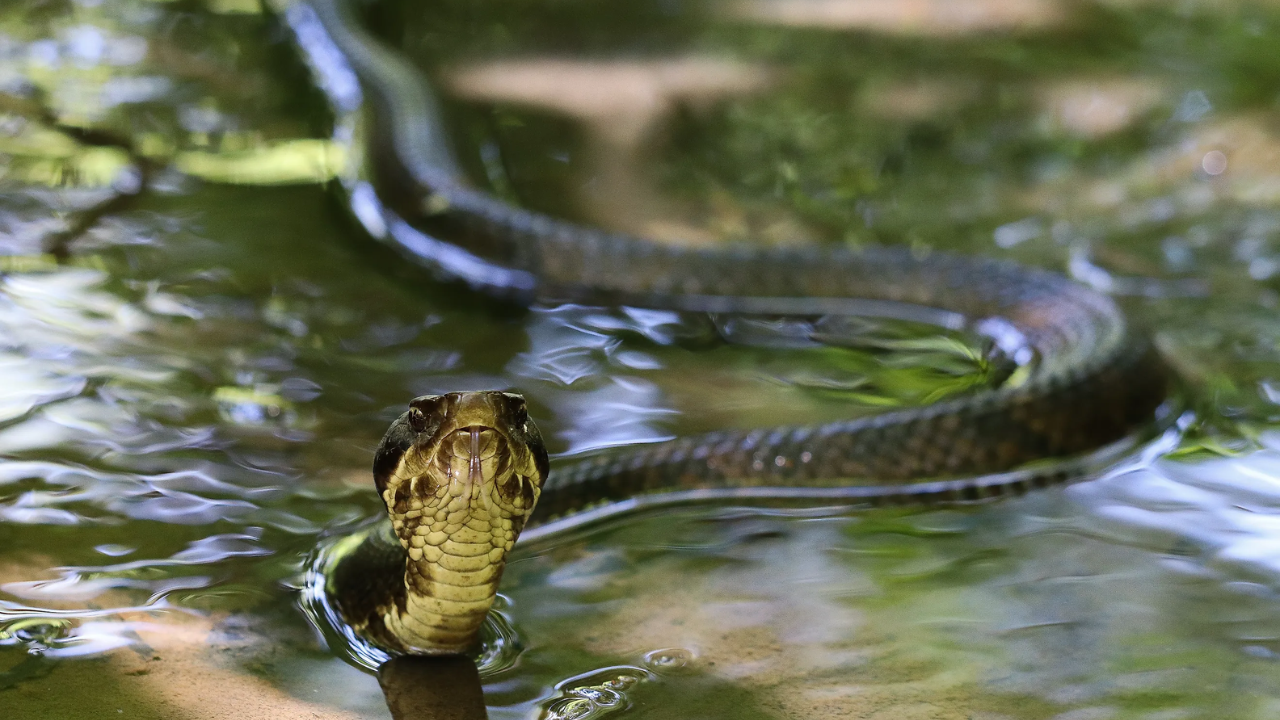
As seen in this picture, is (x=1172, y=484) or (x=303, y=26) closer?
(x=1172, y=484)

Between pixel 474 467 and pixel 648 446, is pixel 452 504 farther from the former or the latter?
pixel 648 446

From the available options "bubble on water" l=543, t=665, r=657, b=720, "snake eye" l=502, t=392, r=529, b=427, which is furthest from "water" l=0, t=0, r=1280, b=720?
"snake eye" l=502, t=392, r=529, b=427

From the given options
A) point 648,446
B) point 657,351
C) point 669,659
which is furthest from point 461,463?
point 657,351

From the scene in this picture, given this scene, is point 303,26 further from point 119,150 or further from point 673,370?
point 673,370

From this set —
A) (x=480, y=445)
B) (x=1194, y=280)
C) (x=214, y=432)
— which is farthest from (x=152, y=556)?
(x=1194, y=280)

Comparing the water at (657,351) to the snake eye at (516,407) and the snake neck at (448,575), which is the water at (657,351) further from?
the snake eye at (516,407)

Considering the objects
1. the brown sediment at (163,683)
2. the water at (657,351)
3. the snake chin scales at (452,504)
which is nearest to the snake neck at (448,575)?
the snake chin scales at (452,504)
